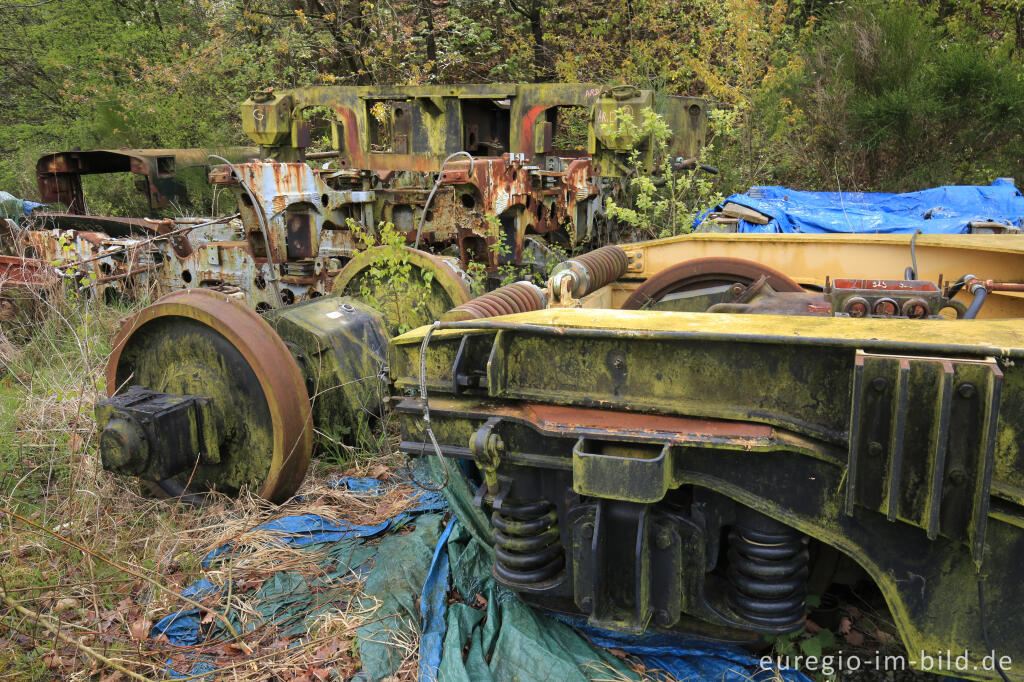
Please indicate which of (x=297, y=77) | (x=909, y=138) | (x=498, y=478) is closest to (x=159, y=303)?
(x=498, y=478)

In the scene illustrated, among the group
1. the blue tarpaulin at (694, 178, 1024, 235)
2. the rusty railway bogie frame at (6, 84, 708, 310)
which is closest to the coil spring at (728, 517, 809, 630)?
the rusty railway bogie frame at (6, 84, 708, 310)

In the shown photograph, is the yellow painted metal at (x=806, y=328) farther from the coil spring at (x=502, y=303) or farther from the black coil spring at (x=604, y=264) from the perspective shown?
the black coil spring at (x=604, y=264)

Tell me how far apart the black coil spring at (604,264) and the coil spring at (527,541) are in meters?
1.87

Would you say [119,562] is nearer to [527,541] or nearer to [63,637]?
[63,637]

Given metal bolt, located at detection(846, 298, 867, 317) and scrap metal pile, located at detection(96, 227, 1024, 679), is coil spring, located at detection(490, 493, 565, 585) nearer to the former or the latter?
scrap metal pile, located at detection(96, 227, 1024, 679)

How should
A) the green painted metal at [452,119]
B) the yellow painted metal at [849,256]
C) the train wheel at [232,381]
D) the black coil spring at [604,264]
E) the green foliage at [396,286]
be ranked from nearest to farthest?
the train wheel at [232,381] → the yellow painted metal at [849,256] → the black coil spring at [604,264] → the green foliage at [396,286] → the green painted metal at [452,119]

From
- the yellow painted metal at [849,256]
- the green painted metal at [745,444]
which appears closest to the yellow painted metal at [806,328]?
the green painted metal at [745,444]

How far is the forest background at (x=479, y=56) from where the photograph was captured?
10359 millimetres

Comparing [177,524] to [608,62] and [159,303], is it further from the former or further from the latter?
[608,62]

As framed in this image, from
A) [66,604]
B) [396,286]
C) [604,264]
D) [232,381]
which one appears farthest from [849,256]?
[66,604]

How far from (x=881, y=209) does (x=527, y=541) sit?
23.2 feet

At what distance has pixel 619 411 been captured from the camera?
207 centimetres

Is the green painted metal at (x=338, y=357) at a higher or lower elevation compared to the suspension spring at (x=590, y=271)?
lower

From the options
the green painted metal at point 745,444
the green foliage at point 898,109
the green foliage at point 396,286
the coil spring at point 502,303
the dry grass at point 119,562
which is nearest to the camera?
the green painted metal at point 745,444
